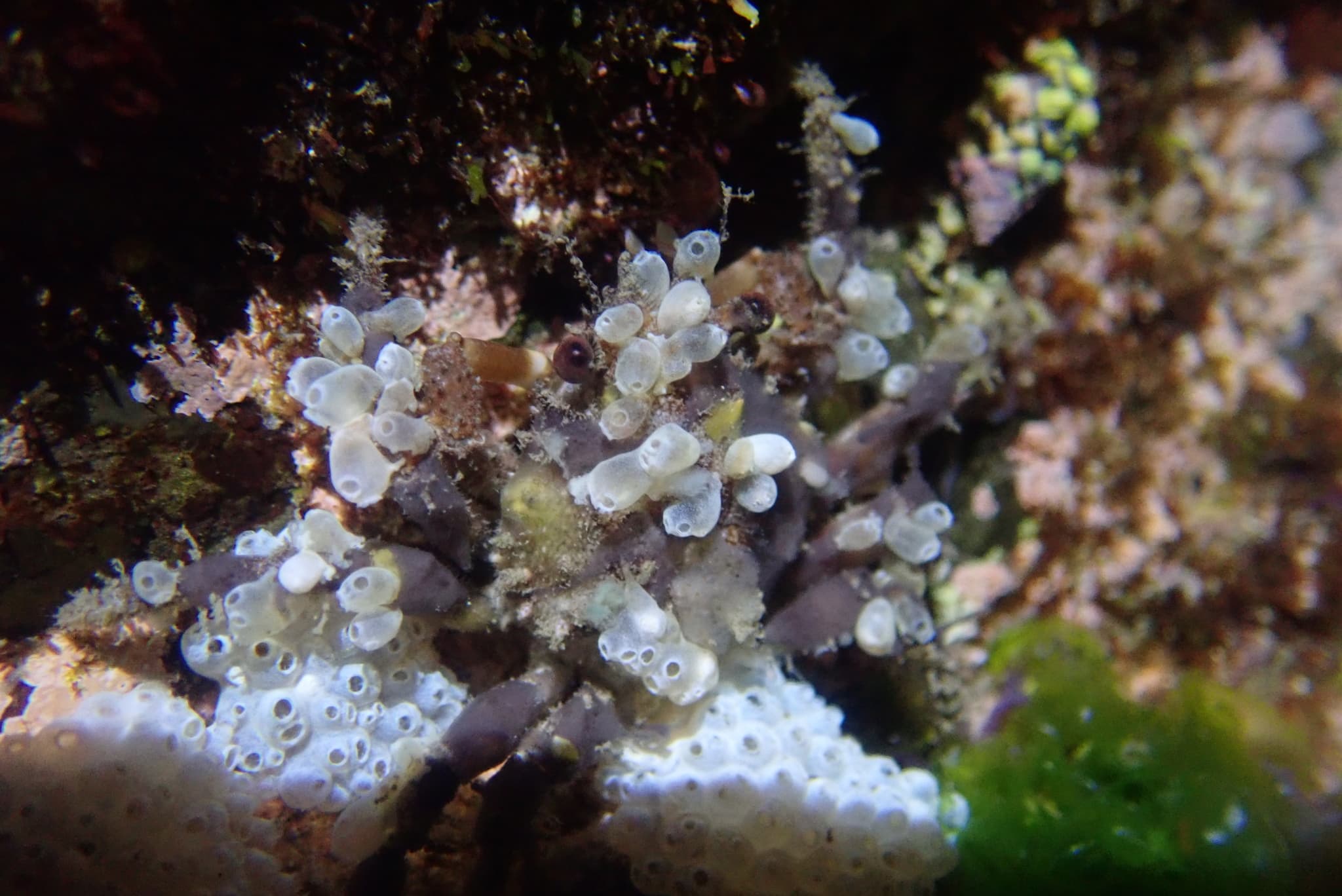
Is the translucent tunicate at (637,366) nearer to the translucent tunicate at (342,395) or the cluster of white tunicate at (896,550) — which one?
the translucent tunicate at (342,395)

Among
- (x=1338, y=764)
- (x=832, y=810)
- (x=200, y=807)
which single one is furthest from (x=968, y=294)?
(x=200, y=807)

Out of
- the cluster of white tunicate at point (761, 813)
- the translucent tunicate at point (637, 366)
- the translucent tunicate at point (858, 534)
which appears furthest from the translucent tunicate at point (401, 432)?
the translucent tunicate at point (858, 534)

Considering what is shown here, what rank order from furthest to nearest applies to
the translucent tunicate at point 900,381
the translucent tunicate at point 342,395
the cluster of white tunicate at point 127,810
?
1. the translucent tunicate at point 900,381
2. the translucent tunicate at point 342,395
3. the cluster of white tunicate at point 127,810

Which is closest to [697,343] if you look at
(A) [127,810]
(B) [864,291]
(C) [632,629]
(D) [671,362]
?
(D) [671,362]

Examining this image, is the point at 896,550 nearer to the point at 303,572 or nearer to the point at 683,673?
the point at 683,673

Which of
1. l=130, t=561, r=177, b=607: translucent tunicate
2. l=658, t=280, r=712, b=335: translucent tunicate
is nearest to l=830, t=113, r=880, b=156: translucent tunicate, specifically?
l=658, t=280, r=712, b=335: translucent tunicate

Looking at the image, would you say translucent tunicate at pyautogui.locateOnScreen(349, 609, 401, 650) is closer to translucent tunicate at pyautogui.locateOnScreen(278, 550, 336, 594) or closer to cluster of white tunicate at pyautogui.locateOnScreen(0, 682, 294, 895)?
translucent tunicate at pyautogui.locateOnScreen(278, 550, 336, 594)

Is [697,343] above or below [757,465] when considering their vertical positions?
above
